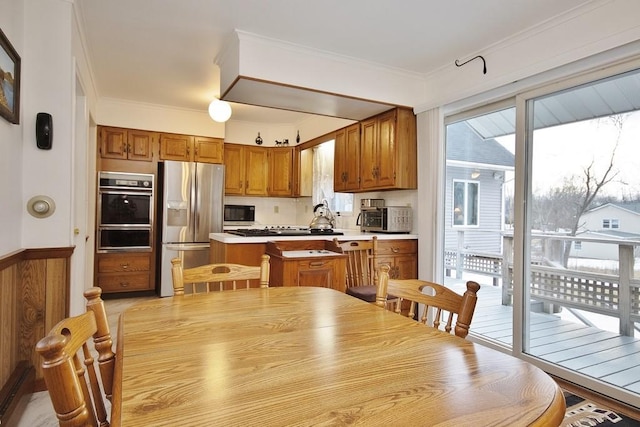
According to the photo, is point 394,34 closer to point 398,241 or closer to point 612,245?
point 398,241

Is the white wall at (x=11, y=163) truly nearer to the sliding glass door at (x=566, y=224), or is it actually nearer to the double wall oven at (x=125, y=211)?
the double wall oven at (x=125, y=211)

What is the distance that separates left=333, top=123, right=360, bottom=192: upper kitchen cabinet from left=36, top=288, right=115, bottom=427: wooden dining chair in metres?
3.24

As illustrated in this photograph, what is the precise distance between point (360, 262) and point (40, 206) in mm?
2293

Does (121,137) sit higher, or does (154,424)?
(121,137)

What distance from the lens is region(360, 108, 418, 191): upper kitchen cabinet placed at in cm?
354

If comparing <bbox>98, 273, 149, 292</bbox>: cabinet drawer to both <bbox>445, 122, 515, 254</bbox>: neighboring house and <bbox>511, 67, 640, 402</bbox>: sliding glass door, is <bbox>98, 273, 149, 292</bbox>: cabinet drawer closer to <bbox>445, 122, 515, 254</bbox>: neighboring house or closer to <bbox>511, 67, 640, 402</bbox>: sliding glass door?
<bbox>445, 122, 515, 254</bbox>: neighboring house

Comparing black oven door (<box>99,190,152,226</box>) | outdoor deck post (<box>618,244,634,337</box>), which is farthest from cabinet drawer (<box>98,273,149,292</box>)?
outdoor deck post (<box>618,244,634,337</box>)

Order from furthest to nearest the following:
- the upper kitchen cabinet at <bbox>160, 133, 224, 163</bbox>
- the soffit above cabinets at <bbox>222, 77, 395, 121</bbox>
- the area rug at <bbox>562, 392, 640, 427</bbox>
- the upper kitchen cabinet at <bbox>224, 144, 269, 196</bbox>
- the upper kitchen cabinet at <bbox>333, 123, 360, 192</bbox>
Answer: the upper kitchen cabinet at <bbox>224, 144, 269, 196</bbox> < the upper kitchen cabinet at <bbox>160, 133, 224, 163</bbox> < the upper kitchen cabinet at <bbox>333, 123, 360, 192</bbox> < the soffit above cabinets at <bbox>222, 77, 395, 121</bbox> < the area rug at <bbox>562, 392, 640, 427</bbox>

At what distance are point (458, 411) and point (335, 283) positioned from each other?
2.26m

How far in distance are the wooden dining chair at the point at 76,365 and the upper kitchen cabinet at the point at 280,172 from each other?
182 inches

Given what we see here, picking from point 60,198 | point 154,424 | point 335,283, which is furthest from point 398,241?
point 154,424

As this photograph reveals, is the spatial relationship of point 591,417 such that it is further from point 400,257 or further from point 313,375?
point 313,375

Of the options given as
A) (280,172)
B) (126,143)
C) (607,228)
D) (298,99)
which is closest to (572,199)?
(607,228)

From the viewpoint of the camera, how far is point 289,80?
9.68 feet
